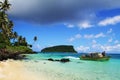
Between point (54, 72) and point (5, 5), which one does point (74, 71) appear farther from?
point (5, 5)

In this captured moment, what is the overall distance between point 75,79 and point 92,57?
141ft

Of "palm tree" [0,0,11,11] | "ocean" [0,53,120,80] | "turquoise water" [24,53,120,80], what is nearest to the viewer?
"ocean" [0,53,120,80]

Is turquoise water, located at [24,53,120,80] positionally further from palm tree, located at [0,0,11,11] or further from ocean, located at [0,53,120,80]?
palm tree, located at [0,0,11,11]

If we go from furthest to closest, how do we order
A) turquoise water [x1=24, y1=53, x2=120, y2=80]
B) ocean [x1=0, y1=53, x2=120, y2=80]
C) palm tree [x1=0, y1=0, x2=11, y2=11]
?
palm tree [x1=0, y1=0, x2=11, y2=11]
turquoise water [x1=24, y1=53, x2=120, y2=80]
ocean [x1=0, y1=53, x2=120, y2=80]

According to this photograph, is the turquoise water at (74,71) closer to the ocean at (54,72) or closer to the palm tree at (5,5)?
the ocean at (54,72)

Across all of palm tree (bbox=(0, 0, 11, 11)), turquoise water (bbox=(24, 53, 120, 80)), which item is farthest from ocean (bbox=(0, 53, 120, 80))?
palm tree (bbox=(0, 0, 11, 11))

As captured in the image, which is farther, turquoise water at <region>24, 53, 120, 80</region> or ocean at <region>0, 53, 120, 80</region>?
turquoise water at <region>24, 53, 120, 80</region>

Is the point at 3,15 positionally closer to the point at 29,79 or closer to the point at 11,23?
the point at 11,23

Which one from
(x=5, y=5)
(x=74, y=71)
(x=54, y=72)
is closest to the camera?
(x=54, y=72)

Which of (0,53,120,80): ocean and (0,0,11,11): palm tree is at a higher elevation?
(0,0,11,11): palm tree

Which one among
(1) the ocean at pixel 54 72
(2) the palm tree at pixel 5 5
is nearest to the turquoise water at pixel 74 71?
(1) the ocean at pixel 54 72

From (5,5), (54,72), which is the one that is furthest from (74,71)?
(5,5)

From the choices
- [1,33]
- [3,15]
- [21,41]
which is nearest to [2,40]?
[1,33]

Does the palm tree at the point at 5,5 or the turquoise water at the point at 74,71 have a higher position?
the palm tree at the point at 5,5
